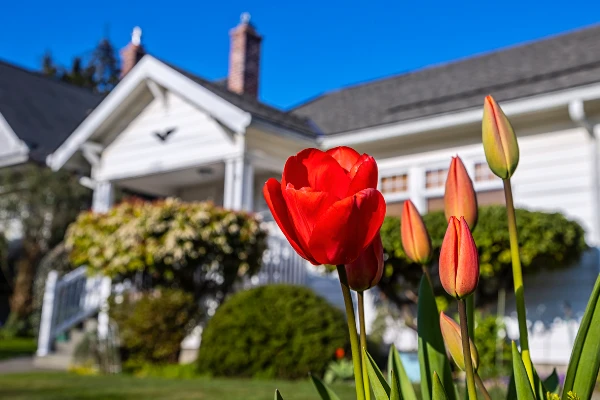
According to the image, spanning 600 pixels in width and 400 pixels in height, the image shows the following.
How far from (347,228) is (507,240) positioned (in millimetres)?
7064

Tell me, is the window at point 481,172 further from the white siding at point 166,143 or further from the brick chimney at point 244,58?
the brick chimney at point 244,58

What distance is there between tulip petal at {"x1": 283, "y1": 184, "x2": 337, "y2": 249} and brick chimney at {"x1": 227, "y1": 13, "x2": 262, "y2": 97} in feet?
46.1

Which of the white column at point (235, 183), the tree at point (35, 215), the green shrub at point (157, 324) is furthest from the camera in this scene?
the tree at point (35, 215)

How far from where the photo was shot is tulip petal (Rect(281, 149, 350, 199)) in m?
1.06

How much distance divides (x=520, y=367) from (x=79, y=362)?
31.4 feet

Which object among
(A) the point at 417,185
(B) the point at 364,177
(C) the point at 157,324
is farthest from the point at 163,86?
(B) the point at 364,177

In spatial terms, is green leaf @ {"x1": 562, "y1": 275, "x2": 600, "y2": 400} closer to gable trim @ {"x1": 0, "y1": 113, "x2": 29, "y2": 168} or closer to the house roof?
the house roof

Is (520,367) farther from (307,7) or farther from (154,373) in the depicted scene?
(307,7)

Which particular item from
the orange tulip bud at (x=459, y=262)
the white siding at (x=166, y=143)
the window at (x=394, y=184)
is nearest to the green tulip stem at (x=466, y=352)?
the orange tulip bud at (x=459, y=262)

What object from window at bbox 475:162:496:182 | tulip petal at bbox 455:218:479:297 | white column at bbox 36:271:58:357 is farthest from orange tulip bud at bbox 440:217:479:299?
white column at bbox 36:271:58:357

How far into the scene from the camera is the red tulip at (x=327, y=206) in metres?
1.00

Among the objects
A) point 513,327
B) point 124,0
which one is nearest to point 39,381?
point 513,327

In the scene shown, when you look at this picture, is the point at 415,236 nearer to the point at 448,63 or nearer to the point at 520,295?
the point at 520,295

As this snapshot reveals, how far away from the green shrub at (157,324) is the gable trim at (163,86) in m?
2.91
